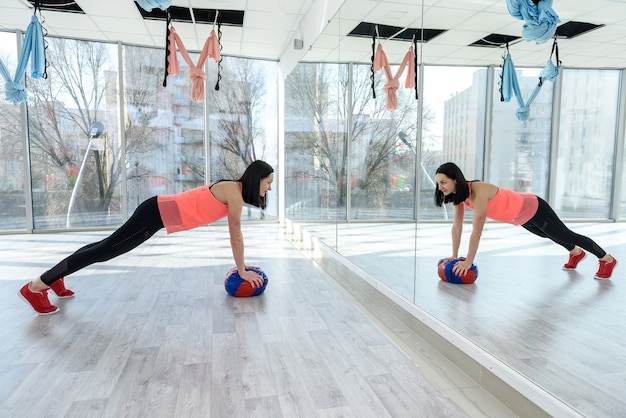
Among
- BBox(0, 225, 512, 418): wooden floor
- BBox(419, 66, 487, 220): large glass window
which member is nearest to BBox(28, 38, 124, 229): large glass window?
BBox(0, 225, 512, 418): wooden floor

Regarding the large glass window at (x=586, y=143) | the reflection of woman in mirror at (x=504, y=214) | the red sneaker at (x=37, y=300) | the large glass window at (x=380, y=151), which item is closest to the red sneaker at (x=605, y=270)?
the reflection of woman in mirror at (x=504, y=214)

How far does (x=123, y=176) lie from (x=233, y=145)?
1922 millimetres

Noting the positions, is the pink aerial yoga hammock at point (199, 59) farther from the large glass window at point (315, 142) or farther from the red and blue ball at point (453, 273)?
the red and blue ball at point (453, 273)

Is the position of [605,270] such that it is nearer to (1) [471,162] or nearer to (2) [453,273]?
(1) [471,162]

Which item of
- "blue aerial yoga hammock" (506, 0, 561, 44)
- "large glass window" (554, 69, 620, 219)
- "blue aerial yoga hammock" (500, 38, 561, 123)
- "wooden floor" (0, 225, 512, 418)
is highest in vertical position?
"blue aerial yoga hammock" (506, 0, 561, 44)

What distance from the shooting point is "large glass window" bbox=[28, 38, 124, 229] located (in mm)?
6340

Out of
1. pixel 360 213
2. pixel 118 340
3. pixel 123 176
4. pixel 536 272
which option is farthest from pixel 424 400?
pixel 123 176

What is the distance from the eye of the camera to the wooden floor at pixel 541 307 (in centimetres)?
144

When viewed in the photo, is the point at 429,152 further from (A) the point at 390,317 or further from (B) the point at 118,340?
(B) the point at 118,340

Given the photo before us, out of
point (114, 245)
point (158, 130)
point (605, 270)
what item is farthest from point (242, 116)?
point (605, 270)

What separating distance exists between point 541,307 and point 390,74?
2.04 m

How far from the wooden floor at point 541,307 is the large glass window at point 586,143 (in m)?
0.08

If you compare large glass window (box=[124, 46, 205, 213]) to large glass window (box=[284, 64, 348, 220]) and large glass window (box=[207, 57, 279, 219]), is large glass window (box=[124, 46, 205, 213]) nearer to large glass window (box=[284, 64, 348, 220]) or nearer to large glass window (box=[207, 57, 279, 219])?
large glass window (box=[207, 57, 279, 219])

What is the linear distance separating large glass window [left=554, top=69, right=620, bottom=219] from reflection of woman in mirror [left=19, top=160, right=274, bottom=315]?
210 cm
